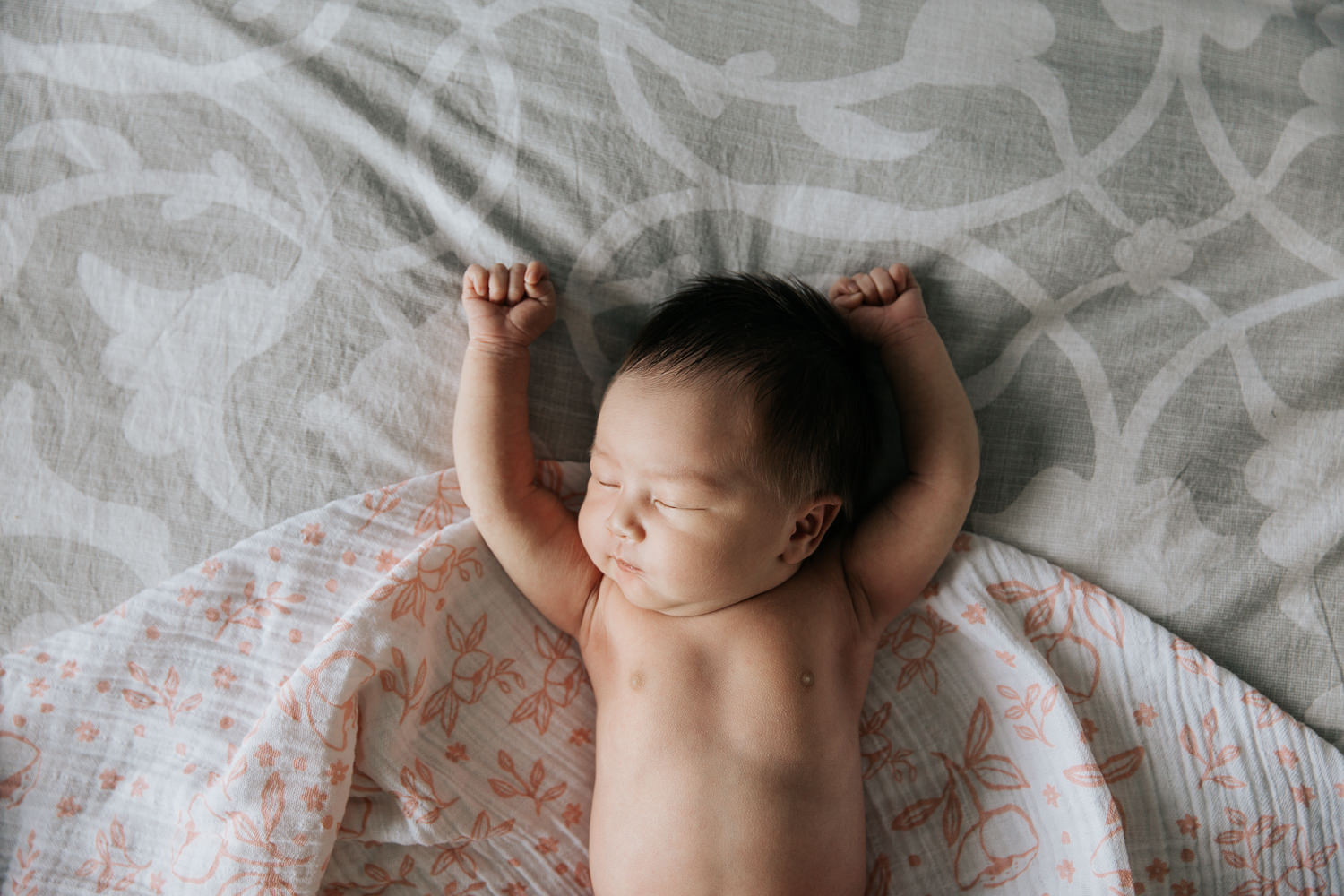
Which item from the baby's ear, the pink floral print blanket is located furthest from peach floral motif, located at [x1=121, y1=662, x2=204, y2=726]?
the baby's ear

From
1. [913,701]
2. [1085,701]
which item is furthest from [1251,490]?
[913,701]

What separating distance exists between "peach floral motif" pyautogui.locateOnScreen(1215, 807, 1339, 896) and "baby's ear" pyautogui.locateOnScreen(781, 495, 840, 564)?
2.09ft

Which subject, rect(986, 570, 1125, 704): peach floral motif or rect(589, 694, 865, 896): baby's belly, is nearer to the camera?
rect(589, 694, 865, 896): baby's belly

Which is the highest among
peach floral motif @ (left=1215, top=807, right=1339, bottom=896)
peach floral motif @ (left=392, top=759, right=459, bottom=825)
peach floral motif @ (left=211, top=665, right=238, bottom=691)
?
peach floral motif @ (left=211, top=665, right=238, bottom=691)

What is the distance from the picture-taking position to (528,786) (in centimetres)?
117

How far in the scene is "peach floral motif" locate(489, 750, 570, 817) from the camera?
116 centimetres

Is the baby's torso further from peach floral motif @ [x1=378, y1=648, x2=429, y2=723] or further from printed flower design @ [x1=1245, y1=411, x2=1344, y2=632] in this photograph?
printed flower design @ [x1=1245, y1=411, x2=1344, y2=632]

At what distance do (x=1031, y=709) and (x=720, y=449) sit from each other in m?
0.55

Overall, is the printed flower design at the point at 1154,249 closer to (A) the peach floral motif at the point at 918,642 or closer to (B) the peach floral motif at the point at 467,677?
(A) the peach floral motif at the point at 918,642

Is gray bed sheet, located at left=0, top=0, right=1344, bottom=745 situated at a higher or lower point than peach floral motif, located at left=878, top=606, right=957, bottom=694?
higher

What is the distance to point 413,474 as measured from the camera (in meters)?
1.20

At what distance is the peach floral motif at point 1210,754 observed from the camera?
1.16 metres

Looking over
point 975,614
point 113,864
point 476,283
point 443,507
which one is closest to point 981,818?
point 975,614

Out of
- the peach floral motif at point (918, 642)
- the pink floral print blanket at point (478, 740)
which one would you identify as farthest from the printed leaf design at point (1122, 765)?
the peach floral motif at point (918, 642)
